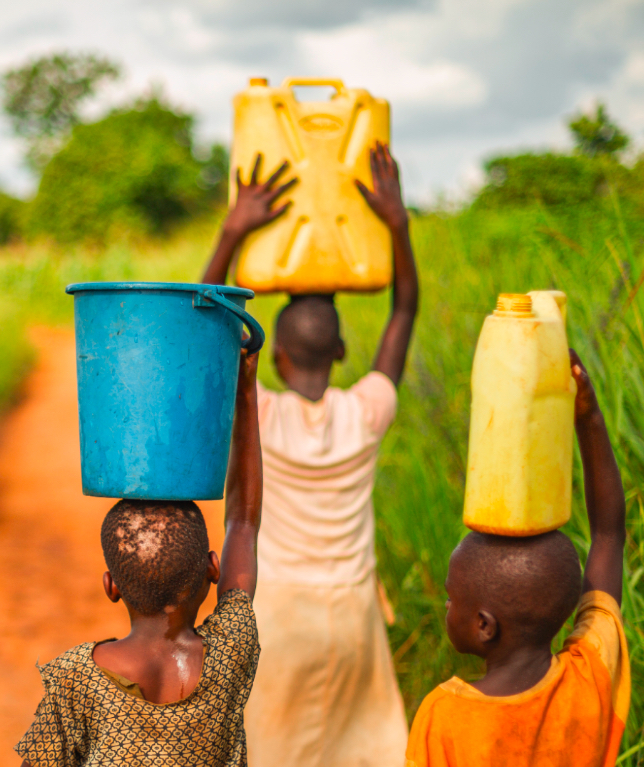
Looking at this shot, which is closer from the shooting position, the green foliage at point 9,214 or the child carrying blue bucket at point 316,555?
the child carrying blue bucket at point 316,555

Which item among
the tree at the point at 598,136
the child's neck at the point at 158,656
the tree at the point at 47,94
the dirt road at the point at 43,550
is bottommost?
the dirt road at the point at 43,550

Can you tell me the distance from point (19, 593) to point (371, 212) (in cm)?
343

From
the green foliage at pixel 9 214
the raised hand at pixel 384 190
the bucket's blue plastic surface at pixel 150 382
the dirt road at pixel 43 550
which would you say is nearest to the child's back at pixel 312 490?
the raised hand at pixel 384 190

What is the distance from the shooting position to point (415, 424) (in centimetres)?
384

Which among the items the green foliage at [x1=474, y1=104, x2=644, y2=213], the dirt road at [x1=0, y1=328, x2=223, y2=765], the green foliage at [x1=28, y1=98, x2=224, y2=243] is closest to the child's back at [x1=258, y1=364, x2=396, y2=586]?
the green foliage at [x1=474, y1=104, x2=644, y2=213]

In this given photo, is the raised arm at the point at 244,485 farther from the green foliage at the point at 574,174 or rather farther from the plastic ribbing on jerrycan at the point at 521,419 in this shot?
the green foliage at the point at 574,174

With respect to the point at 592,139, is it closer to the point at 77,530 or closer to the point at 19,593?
the point at 19,593

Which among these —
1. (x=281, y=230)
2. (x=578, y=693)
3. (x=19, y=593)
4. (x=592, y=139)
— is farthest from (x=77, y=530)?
(x=578, y=693)

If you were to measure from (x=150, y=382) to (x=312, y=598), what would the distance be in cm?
98

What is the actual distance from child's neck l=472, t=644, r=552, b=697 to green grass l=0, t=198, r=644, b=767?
0.66 metres

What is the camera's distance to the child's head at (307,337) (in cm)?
215

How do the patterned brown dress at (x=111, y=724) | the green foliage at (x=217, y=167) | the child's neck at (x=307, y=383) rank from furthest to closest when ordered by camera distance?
the green foliage at (x=217, y=167) → the child's neck at (x=307, y=383) → the patterned brown dress at (x=111, y=724)

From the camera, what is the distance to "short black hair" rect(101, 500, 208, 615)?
1251 millimetres

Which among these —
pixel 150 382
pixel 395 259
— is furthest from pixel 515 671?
pixel 395 259
